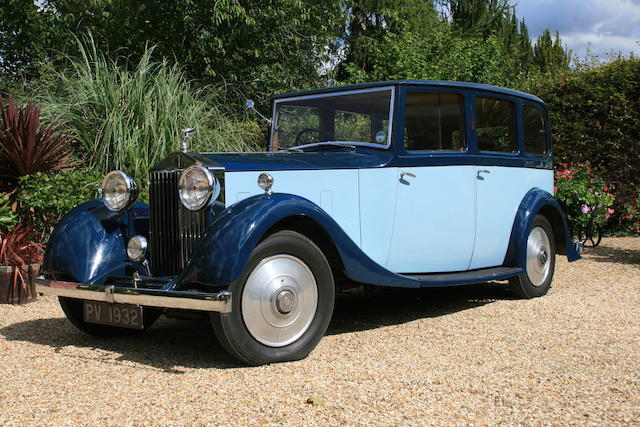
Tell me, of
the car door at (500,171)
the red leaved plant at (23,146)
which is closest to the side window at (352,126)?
the car door at (500,171)

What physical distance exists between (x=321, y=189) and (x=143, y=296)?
1.31 meters

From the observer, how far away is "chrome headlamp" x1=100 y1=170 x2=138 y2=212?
4.28 meters

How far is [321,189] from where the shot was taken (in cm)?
422

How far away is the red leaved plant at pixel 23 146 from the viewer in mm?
6414

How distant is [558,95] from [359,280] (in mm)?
8009

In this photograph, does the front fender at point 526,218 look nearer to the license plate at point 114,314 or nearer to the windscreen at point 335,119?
the windscreen at point 335,119

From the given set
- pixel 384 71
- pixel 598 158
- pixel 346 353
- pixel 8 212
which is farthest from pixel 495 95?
pixel 384 71

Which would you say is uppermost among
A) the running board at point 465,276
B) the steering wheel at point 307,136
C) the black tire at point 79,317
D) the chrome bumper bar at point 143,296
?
the steering wheel at point 307,136

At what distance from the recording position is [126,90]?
7859 mm

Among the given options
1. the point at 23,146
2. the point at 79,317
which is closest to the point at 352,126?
the point at 79,317

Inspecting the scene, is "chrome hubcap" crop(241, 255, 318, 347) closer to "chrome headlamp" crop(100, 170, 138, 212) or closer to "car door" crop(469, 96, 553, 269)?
"chrome headlamp" crop(100, 170, 138, 212)

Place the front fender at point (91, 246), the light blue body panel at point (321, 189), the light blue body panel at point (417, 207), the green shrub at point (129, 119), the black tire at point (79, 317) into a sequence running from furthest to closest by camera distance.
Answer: the green shrub at point (129, 119) < the black tire at point (79, 317) < the light blue body panel at point (417, 207) < the front fender at point (91, 246) < the light blue body panel at point (321, 189)

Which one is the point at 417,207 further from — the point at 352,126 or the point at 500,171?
the point at 500,171

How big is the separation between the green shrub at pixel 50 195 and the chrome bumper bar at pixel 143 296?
2.29 metres
